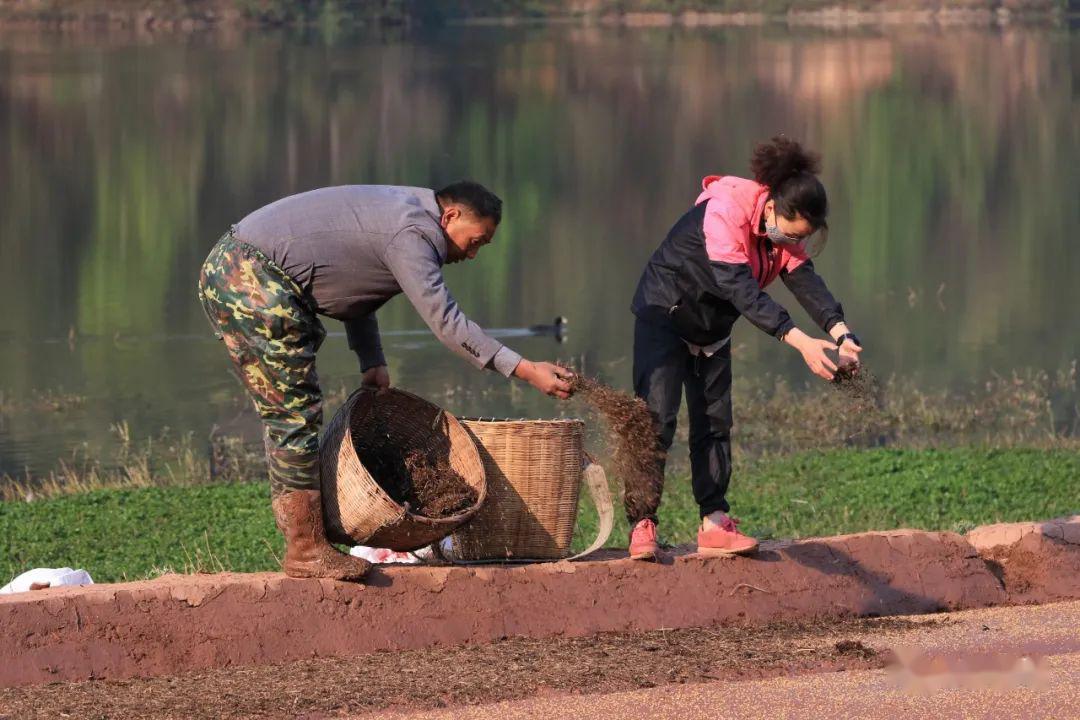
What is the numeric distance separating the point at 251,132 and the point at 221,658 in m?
36.4

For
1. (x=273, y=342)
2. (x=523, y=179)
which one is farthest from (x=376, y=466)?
(x=523, y=179)

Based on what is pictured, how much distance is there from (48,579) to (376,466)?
145 cm

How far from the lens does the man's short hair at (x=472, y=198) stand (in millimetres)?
7340

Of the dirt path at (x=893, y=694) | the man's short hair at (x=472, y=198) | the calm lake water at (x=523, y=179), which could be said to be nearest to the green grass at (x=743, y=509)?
the dirt path at (x=893, y=694)

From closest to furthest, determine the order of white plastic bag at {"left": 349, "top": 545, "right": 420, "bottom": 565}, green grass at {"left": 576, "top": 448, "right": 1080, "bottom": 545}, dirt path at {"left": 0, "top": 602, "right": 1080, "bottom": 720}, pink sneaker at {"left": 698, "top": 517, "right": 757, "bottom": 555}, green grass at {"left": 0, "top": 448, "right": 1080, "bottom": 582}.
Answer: dirt path at {"left": 0, "top": 602, "right": 1080, "bottom": 720}
pink sneaker at {"left": 698, "top": 517, "right": 757, "bottom": 555}
white plastic bag at {"left": 349, "top": 545, "right": 420, "bottom": 565}
green grass at {"left": 0, "top": 448, "right": 1080, "bottom": 582}
green grass at {"left": 576, "top": 448, "right": 1080, "bottom": 545}

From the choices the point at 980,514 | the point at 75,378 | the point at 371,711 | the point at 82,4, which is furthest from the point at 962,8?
the point at 371,711

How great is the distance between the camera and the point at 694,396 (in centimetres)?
830

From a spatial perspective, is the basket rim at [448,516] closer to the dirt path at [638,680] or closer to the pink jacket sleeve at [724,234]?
the dirt path at [638,680]

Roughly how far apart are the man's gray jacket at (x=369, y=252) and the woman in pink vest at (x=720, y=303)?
3.18 ft

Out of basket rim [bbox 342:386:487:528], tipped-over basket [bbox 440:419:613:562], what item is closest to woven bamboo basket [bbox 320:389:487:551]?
basket rim [bbox 342:386:487:528]

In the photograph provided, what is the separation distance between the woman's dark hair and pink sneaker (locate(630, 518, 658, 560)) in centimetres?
147

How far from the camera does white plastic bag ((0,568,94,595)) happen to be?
8.06m

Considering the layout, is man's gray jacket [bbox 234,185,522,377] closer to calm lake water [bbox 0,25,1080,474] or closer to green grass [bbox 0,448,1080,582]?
green grass [bbox 0,448,1080,582]

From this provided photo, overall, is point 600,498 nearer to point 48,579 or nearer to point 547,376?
point 547,376
